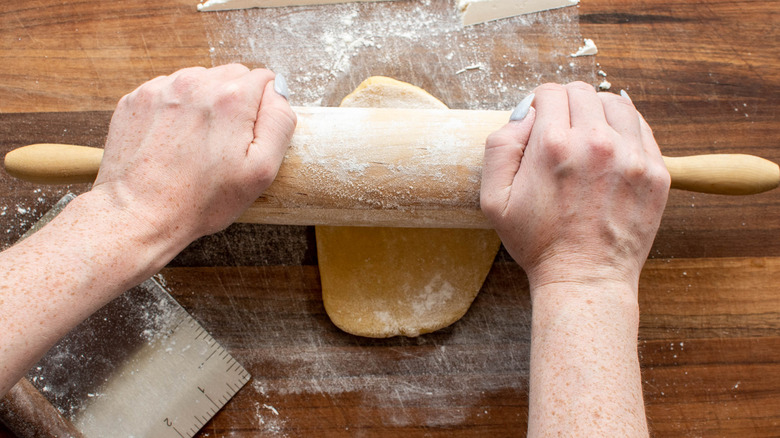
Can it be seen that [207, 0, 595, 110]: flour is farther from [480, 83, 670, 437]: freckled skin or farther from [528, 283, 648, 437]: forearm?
[528, 283, 648, 437]: forearm

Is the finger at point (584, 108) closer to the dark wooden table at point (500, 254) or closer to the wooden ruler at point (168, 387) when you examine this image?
the dark wooden table at point (500, 254)

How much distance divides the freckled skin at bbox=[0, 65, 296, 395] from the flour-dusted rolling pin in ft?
0.25

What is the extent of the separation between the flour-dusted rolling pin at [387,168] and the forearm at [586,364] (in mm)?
285

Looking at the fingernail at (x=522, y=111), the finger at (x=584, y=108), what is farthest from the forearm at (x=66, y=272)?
the finger at (x=584, y=108)

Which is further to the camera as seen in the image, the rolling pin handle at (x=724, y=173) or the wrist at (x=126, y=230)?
the rolling pin handle at (x=724, y=173)

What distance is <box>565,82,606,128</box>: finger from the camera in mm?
996

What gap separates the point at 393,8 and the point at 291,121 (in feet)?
2.00

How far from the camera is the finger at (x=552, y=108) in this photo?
1001mm

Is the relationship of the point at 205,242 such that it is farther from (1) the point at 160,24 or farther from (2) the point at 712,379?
(2) the point at 712,379

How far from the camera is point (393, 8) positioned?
147cm

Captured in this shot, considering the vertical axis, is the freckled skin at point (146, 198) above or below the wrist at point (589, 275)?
above

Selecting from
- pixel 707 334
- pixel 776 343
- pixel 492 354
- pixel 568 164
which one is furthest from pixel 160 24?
pixel 776 343

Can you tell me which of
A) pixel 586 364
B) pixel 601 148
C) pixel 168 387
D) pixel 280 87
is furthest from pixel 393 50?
pixel 168 387

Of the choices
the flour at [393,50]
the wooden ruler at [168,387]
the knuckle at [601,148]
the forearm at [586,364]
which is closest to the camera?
the forearm at [586,364]
